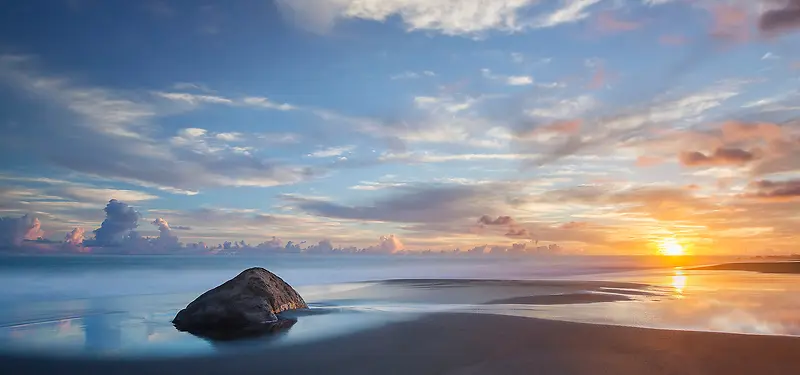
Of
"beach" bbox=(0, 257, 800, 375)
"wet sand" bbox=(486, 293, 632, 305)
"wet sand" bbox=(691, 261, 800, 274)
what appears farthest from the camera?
"wet sand" bbox=(691, 261, 800, 274)

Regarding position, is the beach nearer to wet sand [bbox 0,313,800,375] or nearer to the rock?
wet sand [bbox 0,313,800,375]

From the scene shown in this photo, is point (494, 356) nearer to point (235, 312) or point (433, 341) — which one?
point (433, 341)

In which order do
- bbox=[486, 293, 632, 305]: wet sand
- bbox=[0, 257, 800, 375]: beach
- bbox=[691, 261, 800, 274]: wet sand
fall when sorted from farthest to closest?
bbox=[691, 261, 800, 274]: wet sand
bbox=[486, 293, 632, 305]: wet sand
bbox=[0, 257, 800, 375]: beach

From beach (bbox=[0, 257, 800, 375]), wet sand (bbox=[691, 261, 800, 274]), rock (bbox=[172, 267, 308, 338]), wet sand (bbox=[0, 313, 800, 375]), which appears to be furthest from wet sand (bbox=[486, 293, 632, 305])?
wet sand (bbox=[691, 261, 800, 274])

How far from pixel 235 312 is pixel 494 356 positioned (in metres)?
6.76

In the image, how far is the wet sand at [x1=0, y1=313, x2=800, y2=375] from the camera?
820cm

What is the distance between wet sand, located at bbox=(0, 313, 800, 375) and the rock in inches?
106

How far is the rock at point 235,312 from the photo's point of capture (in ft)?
40.2

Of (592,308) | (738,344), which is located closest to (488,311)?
(592,308)

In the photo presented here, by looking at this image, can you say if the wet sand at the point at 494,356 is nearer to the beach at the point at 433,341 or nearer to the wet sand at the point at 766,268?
the beach at the point at 433,341

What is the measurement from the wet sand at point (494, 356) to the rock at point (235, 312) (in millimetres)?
2705

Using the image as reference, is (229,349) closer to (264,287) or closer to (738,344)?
(264,287)

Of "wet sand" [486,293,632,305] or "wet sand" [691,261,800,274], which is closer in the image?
"wet sand" [486,293,632,305]

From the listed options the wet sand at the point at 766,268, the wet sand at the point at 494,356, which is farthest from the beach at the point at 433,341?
the wet sand at the point at 766,268
